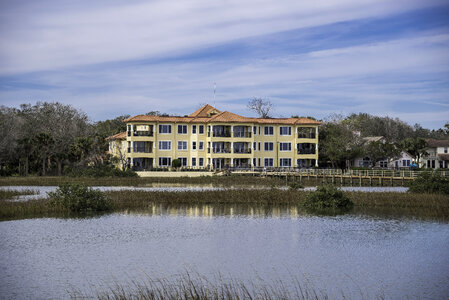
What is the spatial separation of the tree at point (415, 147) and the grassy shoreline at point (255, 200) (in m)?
48.2

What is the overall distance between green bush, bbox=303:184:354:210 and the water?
3626mm

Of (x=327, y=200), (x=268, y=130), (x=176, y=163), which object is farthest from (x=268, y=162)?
(x=327, y=200)

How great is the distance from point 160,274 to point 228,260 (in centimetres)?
320

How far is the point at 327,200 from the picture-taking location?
3700cm

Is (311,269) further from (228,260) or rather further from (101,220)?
(101,220)

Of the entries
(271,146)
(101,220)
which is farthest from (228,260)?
(271,146)

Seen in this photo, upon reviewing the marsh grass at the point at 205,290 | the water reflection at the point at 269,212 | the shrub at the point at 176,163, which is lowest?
the marsh grass at the point at 205,290

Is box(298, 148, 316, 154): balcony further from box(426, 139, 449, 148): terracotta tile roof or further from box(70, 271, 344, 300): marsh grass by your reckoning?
box(70, 271, 344, 300): marsh grass

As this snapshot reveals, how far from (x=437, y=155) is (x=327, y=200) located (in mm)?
65708

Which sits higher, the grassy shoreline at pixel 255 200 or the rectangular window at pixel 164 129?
the rectangular window at pixel 164 129

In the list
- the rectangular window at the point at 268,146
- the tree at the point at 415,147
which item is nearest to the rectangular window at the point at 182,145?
the rectangular window at the point at 268,146

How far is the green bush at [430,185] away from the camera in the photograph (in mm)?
41781

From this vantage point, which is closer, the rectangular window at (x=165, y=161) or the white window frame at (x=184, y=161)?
the rectangular window at (x=165, y=161)

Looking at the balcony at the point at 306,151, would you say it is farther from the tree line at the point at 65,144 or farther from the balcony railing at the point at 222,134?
the balcony railing at the point at 222,134
